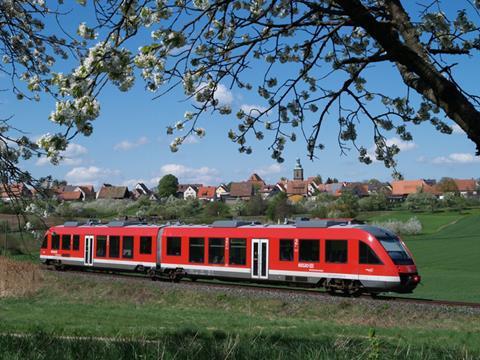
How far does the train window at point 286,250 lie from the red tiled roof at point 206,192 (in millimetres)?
133288

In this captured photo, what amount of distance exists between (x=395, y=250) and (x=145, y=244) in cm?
1221

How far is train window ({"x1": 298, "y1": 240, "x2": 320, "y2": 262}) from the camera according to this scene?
2203 cm

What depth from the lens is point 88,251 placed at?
3178 centimetres

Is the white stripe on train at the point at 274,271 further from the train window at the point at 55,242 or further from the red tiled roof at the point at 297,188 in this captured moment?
the red tiled roof at the point at 297,188

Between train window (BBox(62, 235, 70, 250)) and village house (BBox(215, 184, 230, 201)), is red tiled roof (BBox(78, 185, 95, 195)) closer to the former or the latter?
village house (BBox(215, 184, 230, 201))

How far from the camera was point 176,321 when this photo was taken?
17.6 meters

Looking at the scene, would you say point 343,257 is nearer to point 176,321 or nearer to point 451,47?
point 176,321

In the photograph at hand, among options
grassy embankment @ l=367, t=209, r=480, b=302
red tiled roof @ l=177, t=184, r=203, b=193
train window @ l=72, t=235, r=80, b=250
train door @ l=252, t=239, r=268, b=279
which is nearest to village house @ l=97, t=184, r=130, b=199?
red tiled roof @ l=177, t=184, r=203, b=193

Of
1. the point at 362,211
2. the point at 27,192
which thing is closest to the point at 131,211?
the point at 362,211

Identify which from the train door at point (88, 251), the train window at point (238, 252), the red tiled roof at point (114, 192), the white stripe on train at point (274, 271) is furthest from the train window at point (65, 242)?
the red tiled roof at point (114, 192)

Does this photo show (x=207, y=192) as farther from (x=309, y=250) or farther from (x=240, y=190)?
(x=309, y=250)

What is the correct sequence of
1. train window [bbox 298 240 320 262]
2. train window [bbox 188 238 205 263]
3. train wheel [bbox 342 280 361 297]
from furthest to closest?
train window [bbox 188 238 205 263]
train window [bbox 298 240 320 262]
train wheel [bbox 342 280 361 297]

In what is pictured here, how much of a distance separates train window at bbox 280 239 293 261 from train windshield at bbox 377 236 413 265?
345cm

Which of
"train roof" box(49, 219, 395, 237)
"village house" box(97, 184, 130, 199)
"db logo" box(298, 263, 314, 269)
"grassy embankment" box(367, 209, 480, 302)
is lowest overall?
"grassy embankment" box(367, 209, 480, 302)
